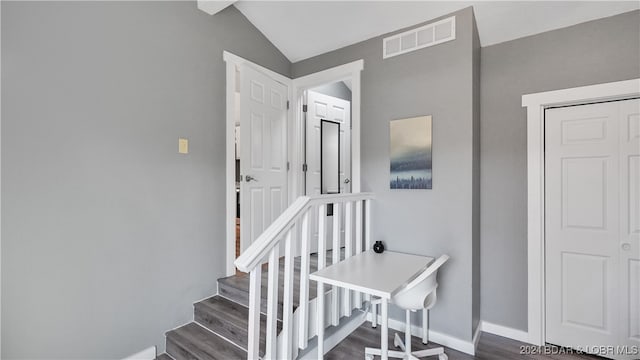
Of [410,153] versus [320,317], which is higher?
[410,153]

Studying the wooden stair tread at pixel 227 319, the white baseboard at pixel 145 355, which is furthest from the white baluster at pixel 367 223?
the white baseboard at pixel 145 355

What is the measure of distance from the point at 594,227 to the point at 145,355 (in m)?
3.44

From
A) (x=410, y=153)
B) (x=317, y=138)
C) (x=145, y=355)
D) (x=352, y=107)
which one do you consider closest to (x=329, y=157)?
(x=317, y=138)

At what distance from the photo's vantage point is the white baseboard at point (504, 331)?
2.35 meters

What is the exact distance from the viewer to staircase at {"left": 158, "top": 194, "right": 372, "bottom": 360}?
5.11 feet

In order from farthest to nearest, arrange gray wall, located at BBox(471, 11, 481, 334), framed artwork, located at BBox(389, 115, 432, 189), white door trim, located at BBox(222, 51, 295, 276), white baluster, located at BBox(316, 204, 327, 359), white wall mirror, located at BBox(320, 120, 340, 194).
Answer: white wall mirror, located at BBox(320, 120, 340, 194)
white door trim, located at BBox(222, 51, 295, 276)
framed artwork, located at BBox(389, 115, 432, 189)
gray wall, located at BBox(471, 11, 481, 334)
white baluster, located at BBox(316, 204, 327, 359)

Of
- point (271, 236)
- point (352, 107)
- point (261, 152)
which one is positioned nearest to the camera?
point (271, 236)

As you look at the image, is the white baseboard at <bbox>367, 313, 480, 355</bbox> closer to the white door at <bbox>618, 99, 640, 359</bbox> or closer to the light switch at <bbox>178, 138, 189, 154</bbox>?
the white door at <bbox>618, 99, 640, 359</bbox>

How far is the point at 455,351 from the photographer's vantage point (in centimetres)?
223

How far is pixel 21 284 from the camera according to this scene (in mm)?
1594

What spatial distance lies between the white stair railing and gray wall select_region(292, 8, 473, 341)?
0.30m

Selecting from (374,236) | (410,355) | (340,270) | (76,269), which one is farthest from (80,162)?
(410,355)

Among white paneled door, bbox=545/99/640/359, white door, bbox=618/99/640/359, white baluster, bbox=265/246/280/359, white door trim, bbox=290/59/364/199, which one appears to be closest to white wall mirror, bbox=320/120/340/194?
white door trim, bbox=290/59/364/199

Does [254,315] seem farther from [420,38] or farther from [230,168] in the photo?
[420,38]
